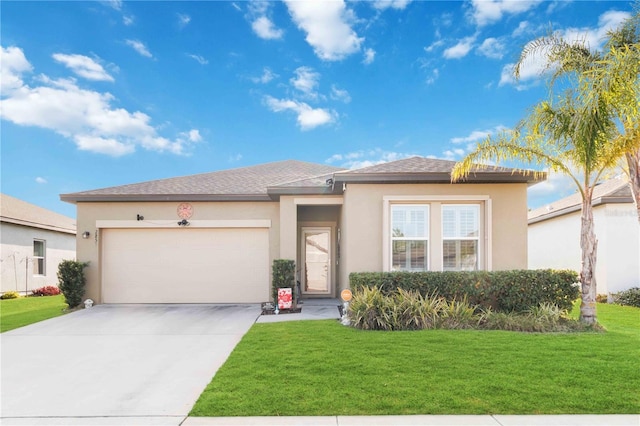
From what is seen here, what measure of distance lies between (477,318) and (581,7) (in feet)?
31.2

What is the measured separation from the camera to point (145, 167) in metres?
18.5

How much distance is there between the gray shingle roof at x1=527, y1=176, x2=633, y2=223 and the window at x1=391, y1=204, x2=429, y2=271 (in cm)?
572

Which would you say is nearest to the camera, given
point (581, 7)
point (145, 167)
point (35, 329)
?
point (35, 329)

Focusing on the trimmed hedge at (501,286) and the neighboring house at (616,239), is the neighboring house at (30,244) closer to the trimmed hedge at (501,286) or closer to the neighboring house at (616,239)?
the trimmed hedge at (501,286)

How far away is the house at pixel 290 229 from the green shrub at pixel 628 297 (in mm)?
6209

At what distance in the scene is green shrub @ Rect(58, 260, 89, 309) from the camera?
11.4 m

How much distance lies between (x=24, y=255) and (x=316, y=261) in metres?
13.3

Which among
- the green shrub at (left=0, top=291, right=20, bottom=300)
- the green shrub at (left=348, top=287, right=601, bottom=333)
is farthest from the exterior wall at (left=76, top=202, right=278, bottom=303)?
the green shrub at (left=0, top=291, right=20, bottom=300)

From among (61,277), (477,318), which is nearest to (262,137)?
(61,277)

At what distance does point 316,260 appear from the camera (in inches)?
541

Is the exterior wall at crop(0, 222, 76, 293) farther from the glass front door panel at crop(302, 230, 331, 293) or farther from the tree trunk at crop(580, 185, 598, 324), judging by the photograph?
the tree trunk at crop(580, 185, 598, 324)

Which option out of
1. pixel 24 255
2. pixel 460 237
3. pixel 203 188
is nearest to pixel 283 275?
pixel 203 188

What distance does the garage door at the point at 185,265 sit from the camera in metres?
12.2

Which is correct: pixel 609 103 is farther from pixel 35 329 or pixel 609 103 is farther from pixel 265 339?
pixel 35 329
